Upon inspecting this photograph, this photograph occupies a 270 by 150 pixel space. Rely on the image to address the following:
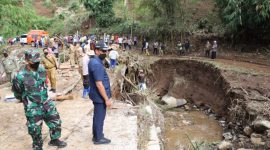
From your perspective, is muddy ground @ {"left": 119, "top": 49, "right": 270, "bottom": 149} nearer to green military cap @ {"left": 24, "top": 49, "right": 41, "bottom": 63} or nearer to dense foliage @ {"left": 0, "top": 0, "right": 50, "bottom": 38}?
dense foliage @ {"left": 0, "top": 0, "right": 50, "bottom": 38}

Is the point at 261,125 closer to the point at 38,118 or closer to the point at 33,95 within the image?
the point at 38,118

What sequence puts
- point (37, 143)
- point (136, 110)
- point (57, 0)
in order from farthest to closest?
point (57, 0) → point (136, 110) → point (37, 143)

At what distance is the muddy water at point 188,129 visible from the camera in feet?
49.1

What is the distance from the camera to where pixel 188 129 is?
17.1 m

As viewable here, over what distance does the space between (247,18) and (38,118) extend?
67.1 feet

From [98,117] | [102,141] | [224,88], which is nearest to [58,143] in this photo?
[102,141]

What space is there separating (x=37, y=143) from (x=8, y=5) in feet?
26.4

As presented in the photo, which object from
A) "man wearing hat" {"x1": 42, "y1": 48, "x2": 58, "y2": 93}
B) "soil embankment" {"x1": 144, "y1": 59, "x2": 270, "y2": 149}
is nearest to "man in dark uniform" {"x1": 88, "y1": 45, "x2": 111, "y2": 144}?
"man wearing hat" {"x1": 42, "y1": 48, "x2": 58, "y2": 93}

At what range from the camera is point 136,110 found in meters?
9.88

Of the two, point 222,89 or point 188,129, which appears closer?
point 188,129

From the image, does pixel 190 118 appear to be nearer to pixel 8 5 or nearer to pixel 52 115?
pixel 8 5

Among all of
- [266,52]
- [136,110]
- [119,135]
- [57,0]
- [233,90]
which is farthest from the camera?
[57,0]

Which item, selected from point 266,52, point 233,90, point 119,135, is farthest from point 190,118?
point 119,135

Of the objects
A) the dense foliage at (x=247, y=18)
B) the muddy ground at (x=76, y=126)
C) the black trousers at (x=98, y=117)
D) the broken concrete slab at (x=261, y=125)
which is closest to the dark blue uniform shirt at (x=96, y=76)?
the black trousers at (x=98, y=117)
